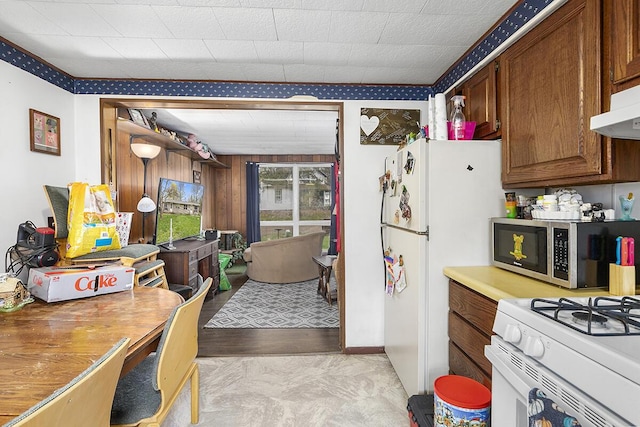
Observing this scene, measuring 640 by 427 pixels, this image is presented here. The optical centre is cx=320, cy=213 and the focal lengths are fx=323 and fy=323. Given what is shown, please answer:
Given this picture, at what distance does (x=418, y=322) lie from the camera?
72.0 inches

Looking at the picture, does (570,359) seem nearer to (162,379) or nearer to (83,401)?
(83,401)

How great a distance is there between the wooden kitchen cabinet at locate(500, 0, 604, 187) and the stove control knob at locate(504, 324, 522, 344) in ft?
2.50

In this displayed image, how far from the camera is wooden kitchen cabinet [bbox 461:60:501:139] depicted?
6.29ft

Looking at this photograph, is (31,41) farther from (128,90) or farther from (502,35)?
(502,35)

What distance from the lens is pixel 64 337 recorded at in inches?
48.5

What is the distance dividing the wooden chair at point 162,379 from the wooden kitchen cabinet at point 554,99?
1.72 m

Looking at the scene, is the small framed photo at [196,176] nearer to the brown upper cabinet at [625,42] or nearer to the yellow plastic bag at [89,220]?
the yellow plastic bag at [89,220]

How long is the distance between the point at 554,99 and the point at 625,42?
0.32 m

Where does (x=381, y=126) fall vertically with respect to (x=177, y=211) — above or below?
above

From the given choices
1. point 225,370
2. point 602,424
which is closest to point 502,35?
point 602,424

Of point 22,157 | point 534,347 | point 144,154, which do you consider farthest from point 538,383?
point 144,154

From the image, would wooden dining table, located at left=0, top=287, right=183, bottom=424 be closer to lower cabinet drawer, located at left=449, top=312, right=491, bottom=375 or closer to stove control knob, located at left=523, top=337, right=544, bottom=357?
stove control knob, located at left=523, top=337, right=544, bottom=357

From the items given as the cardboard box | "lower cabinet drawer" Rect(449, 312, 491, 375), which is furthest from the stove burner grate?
the cardboard box

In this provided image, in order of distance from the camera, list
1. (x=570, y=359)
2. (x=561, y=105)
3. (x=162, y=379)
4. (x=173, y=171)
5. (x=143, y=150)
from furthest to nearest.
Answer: (x=173, y=171) < (x=143, y=150) < (x=561, y=105) < (x=162, y=379) < (x=570, y=359)
